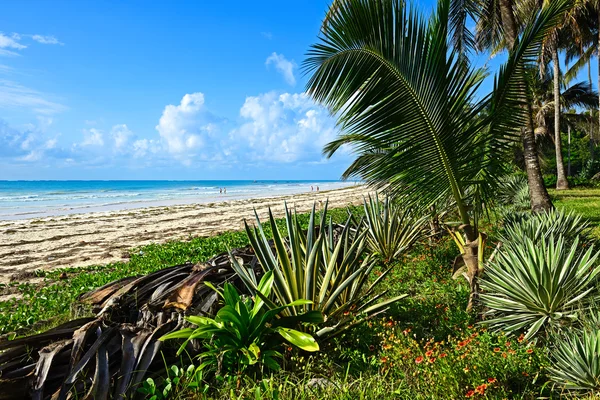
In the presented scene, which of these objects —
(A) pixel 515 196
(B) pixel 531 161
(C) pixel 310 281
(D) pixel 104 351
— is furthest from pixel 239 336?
(A) pixel 515 196

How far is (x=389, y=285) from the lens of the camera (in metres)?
5.12

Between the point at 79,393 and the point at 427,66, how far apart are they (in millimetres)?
3798

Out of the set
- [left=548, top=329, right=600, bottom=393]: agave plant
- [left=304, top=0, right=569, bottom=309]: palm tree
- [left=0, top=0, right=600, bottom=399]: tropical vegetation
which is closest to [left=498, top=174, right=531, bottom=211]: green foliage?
[left=0, top=0, right=600, bottom=399]: tropical vegetation

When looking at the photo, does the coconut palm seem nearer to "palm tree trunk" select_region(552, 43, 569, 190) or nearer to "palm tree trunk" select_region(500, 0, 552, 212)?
"palm tree trunk" select_region(500, 0, 552, 212)

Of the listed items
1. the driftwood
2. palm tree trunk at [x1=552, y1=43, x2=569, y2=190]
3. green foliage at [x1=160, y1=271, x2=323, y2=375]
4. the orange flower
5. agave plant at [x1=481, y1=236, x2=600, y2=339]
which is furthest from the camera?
palm tree trunk at [x1=552, y1=43, x2=569, y2=190]

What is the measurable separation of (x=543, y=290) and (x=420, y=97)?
6.62 feet

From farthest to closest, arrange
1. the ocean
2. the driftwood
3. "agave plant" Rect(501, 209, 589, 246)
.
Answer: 1. the ocean
2. "agave plant" Rect(501, 209, 589, 246)
3. the driftwood

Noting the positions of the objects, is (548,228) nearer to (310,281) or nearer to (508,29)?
(310,281)

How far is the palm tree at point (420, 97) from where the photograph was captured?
3.82 metres

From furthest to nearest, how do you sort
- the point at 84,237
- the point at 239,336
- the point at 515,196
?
the point at 84,237
the point at 515,196
the point at 239,336

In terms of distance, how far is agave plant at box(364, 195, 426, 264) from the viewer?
6.54 meters

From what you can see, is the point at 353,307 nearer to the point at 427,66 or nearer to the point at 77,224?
the point at 427,66

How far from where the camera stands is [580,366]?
7.32 ft

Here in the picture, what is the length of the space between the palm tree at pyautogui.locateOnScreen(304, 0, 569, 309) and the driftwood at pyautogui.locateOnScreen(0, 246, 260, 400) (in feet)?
7.71
